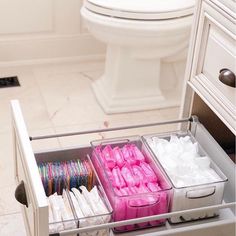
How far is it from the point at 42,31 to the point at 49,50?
93mm

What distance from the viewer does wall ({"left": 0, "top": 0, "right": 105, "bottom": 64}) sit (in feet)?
6.77

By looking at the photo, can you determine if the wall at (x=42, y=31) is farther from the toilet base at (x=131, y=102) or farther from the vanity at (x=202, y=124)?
the vanity at (x=202, y=124)

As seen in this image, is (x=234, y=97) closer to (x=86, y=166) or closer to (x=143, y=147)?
(x=143, y=147)

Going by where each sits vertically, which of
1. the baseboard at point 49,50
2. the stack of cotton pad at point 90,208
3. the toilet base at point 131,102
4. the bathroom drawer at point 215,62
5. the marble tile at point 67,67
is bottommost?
the marble tile at point 67,67

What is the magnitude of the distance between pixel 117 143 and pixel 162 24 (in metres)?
0.62

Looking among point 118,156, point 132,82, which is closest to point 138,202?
point 118,156

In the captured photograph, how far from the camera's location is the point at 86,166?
1080 mm

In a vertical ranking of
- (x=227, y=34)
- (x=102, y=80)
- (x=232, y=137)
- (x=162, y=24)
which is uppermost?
(x=227, y=34)

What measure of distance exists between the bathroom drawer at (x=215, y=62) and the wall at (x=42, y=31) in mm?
1143

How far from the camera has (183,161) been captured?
105 centimetres

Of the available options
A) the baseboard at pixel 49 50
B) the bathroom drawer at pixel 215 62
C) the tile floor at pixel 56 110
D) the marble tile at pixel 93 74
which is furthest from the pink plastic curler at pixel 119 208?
the baseboard at pixel 49 50

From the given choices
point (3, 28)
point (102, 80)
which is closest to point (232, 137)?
point (102, 80)

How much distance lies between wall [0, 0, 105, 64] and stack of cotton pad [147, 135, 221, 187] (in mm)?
1176

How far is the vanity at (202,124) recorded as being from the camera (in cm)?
Result: 88
